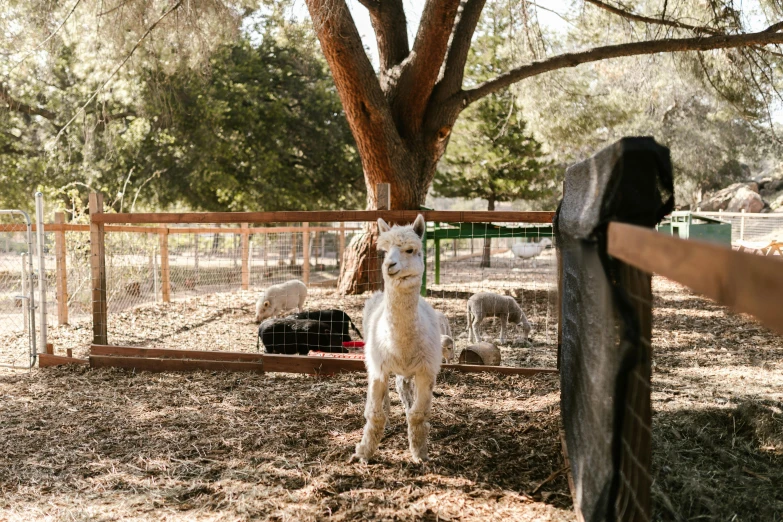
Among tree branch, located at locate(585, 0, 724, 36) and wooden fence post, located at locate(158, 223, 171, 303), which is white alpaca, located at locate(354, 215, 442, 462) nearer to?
tree branch, located at locate(585, 0, 724, 36)

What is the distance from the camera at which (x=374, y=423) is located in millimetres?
4000

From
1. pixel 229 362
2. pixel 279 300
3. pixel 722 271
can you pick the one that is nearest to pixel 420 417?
pixel 722 271

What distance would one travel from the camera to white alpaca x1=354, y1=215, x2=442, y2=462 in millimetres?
3844

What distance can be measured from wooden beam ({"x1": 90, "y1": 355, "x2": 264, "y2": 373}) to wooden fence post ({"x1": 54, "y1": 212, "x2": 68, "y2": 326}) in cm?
289

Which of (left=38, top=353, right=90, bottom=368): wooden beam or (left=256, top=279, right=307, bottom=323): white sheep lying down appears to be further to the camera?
(left=256, top=279, right=307, bottom=323): white sheep lying down

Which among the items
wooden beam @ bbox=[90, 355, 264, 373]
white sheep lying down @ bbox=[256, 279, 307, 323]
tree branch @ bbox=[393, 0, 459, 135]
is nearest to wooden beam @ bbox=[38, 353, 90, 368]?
wooden beam @ bbox=[90, 355, 264, 373]

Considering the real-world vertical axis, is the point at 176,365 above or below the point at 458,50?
below

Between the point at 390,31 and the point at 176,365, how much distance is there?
6690 mm

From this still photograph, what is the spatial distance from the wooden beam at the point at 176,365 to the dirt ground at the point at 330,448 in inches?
6.6

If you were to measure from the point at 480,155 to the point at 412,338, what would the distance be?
1806cm

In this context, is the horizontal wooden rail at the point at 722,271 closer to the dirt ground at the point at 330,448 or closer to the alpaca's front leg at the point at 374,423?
the dirt ground at the point at 330,448

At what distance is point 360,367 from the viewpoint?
20.6 feet

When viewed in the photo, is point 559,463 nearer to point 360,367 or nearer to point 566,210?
point 566,210

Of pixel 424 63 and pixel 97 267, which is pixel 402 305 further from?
pixel 424 63
